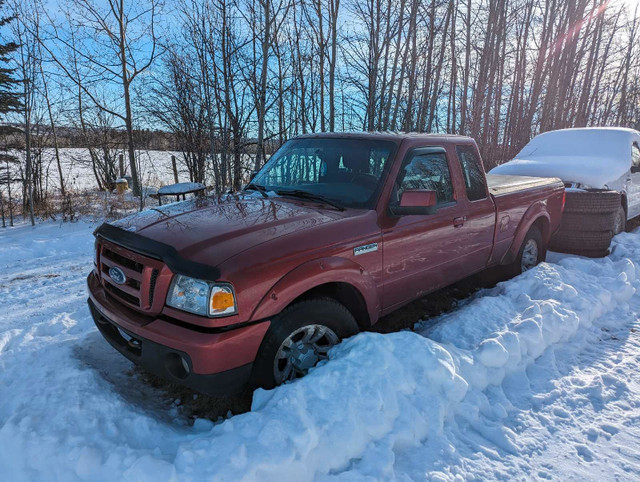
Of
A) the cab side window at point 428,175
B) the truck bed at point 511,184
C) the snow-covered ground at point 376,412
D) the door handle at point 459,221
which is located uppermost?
the cab side window at point 428,175

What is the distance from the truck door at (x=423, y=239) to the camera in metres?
3.08

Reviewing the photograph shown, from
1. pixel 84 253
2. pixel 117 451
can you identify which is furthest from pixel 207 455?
pixel 84 253

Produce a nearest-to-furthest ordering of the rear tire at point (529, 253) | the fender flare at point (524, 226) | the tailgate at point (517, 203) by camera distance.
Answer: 1. the tailgate at point (517, 203)
2. the fender flare at point (524, 226)
3. the rear tire at point (529, 253)

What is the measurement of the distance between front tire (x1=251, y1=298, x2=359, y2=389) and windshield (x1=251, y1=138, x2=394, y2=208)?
0.91 m

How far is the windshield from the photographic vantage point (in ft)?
10.3

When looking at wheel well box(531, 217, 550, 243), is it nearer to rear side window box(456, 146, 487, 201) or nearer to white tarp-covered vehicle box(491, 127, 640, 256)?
white tarp-covered vehicle box(491, 127, 640, 256)

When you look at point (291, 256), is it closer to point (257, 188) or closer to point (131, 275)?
point (131, 275)

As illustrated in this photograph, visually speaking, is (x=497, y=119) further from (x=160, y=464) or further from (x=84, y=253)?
(x=160, y=464)

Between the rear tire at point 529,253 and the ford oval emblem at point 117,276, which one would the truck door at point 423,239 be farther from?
the ford oval emblem at point 117,276

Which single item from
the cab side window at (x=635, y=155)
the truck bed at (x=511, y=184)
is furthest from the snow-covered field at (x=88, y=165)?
the cab side window at (x=635, y=155)

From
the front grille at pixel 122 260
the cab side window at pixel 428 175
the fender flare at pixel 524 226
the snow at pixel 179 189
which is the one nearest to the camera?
the front grille at pixel 122 260

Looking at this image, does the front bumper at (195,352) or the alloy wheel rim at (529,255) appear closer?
the front bumper at (195,352)

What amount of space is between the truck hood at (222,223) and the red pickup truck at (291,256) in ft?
0.04

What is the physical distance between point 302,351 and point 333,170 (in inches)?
64.1
